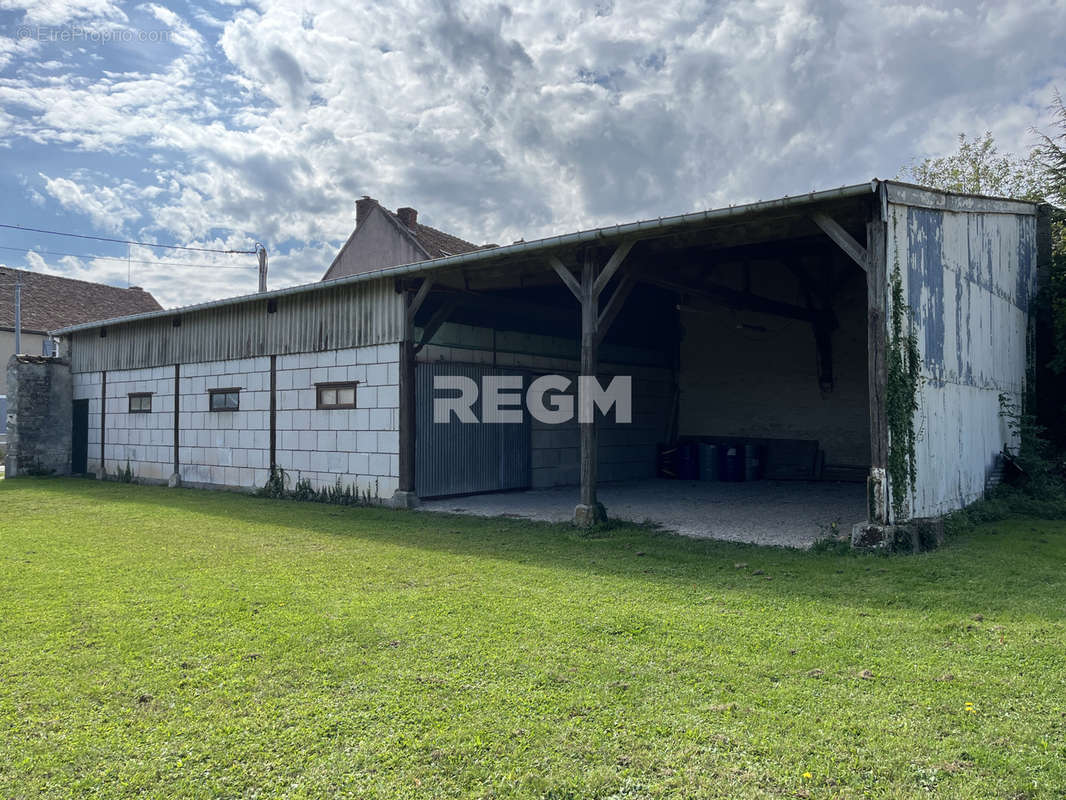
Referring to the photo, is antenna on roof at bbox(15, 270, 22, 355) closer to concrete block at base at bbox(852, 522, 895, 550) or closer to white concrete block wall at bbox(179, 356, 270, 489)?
white concrete block wall at bbox(179, 356, 270, 489)

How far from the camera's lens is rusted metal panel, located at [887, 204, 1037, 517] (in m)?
7.50

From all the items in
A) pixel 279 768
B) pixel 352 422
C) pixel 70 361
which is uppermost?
pixel 70 361

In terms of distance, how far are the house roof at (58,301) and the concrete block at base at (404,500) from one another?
74.4 feet

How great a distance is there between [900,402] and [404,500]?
20.9ft

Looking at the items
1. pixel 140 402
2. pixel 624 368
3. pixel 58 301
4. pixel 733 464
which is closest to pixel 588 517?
pixel 624 368

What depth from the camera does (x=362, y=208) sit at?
945 inches

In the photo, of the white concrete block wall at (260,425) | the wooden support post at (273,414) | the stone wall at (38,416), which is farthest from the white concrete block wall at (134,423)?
the wooden support post at (273,414)

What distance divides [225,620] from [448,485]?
6.75 meters

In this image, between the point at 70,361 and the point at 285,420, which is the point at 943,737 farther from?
the point at 70,361

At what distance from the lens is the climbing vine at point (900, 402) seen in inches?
267

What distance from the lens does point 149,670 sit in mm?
3605

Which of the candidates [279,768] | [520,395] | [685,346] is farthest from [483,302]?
[279,768]

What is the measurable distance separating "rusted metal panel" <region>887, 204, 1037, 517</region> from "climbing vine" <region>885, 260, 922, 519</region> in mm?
137

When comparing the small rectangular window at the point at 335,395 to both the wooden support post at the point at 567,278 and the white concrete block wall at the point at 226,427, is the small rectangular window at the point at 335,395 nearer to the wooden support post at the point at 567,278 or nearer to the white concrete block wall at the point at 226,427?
the white concrete block wall at the point at 226,427
